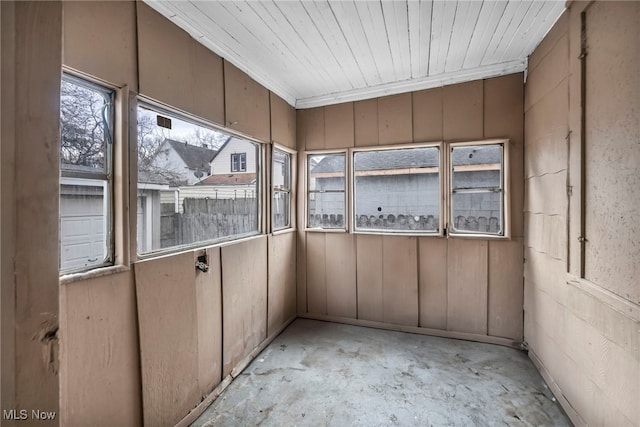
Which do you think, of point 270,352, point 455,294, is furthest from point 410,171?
point 270,352

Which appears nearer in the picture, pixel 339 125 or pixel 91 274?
pixel 91 274

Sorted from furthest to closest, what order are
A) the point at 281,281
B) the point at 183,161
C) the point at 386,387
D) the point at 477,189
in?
the point at 281,281, the point at 477,189, the point at 386,387, the point at 183,161

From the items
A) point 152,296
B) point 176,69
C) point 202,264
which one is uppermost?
point 176,69

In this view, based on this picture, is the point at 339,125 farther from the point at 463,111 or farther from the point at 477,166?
the point at 477,166

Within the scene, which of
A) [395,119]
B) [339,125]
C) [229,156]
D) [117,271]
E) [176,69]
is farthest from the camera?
[339,125]

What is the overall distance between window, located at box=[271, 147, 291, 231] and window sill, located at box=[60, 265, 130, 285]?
168 centimetres

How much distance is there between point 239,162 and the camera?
264cm

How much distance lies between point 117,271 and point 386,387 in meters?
2.10

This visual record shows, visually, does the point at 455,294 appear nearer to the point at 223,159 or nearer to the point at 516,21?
the point at 516,21

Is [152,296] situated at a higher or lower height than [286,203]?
lower

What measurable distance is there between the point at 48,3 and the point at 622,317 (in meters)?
2.41

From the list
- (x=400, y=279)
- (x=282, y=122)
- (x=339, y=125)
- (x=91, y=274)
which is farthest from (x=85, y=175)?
(x=400, y=279)

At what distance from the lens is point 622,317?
144 cm

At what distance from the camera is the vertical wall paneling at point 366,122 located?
3277mm
